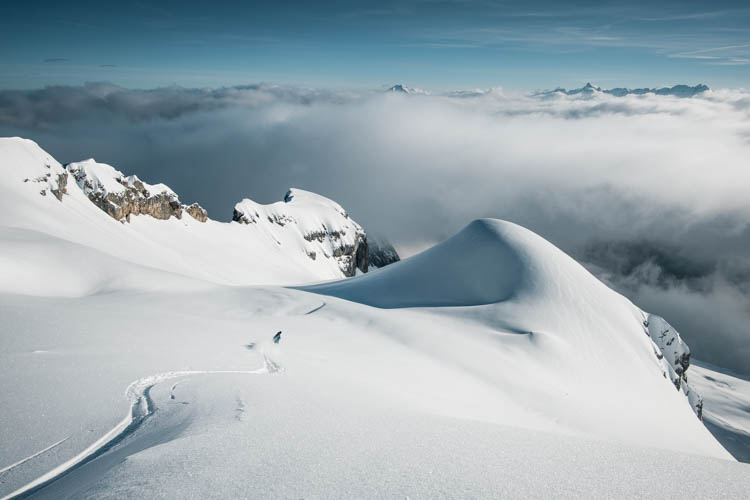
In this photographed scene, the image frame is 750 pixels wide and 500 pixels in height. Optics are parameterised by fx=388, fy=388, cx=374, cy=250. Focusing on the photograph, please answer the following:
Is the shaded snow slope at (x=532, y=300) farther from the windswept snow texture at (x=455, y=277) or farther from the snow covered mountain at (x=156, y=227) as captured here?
the snow covered mountain at (x=156, y=227)

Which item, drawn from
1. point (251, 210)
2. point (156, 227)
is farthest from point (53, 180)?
point (251, 210)

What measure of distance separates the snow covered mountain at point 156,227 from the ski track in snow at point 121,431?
1199 centimetres

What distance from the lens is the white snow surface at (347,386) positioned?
5086mm

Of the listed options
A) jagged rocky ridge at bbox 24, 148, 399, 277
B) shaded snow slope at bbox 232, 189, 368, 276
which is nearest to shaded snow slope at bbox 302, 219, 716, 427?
jagged rocky ridge at bbox 24, 148, 399, 277

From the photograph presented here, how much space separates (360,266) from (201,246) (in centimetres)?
8379

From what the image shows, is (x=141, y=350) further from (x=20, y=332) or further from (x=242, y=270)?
(x=242, y=270)

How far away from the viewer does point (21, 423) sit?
7.21 metres

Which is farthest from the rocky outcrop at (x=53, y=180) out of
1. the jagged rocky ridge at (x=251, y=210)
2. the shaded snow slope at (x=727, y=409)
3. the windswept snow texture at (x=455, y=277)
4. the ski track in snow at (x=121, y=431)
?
the shaded snow slope at (x=727, y=409)

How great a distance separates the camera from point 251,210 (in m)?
120

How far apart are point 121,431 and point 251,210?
11908cm

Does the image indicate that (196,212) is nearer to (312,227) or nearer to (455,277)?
(312,227)

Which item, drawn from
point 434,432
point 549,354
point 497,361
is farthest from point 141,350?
point 549,354

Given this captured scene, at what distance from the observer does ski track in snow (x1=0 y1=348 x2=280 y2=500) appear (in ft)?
18.6

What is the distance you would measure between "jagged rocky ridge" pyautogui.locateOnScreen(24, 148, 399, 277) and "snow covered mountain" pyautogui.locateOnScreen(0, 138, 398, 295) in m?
0.25
